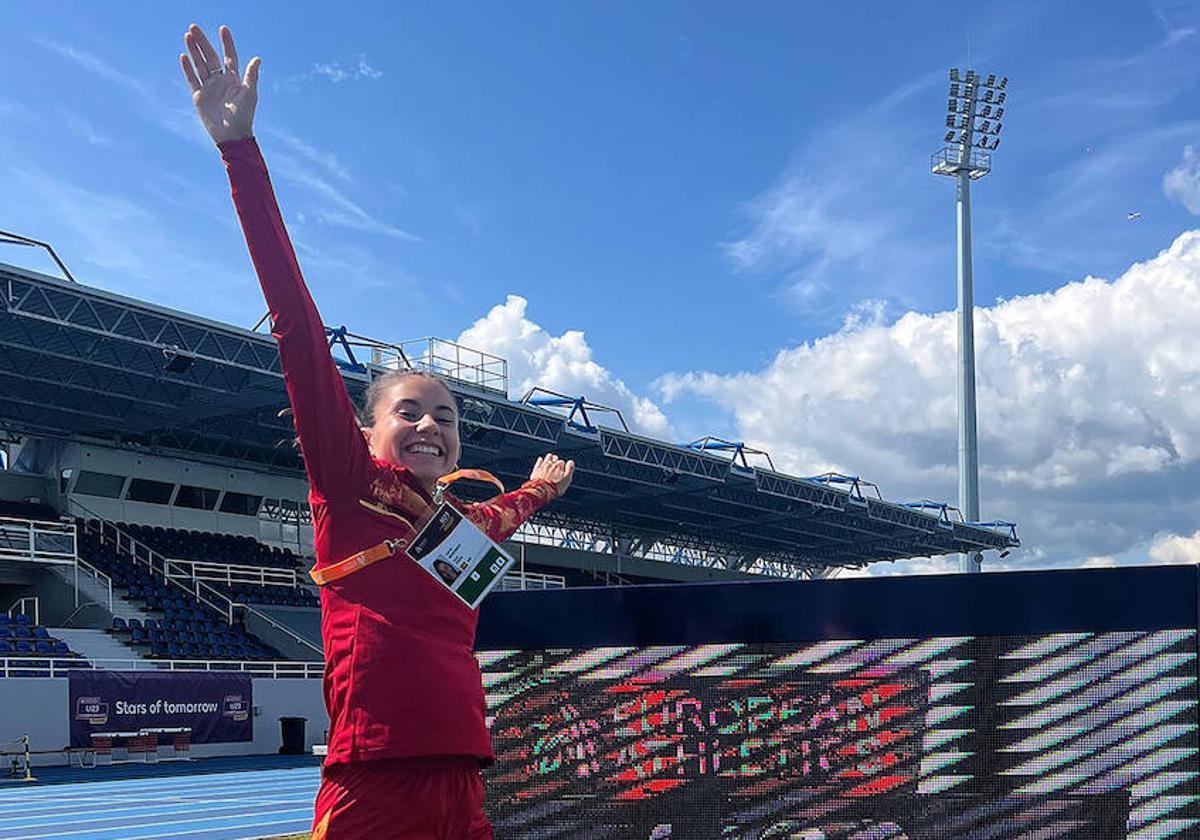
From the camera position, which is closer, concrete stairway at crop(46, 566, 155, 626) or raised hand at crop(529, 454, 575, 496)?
raised hand at crop(529, 454, 575, 496)

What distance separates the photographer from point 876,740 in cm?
344

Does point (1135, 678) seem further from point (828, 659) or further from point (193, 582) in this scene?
point (193, 582)

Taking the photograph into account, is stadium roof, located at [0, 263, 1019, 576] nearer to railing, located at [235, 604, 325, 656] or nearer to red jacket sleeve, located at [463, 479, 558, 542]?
railing, located at [235, 604, 325, 656]

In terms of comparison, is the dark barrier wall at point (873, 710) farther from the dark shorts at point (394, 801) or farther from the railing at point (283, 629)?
the railing at point (283, 629)

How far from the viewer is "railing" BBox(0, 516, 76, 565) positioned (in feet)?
83.1

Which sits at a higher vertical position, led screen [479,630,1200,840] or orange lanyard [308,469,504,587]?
orange lanyard [308,469,504,587]

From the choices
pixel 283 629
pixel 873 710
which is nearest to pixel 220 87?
pixel 873 710

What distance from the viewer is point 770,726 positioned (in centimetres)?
350

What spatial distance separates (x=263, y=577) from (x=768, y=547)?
90.3 ft

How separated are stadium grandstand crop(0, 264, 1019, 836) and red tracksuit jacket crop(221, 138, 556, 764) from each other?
430 inches

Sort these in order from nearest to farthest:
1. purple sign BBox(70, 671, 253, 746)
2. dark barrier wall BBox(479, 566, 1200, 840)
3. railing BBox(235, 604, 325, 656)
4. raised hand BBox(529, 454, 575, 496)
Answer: dark barrier wall BBox(479, 566, 1200, 840) < raised hand BBox(529, 454, 575, 496) < purple sign BBox(70, 671, 253, 746) < railing BBox(235, 604, 325, 656)

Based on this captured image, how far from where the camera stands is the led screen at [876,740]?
3346 mm

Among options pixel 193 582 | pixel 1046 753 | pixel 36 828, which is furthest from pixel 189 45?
pixel 193 582

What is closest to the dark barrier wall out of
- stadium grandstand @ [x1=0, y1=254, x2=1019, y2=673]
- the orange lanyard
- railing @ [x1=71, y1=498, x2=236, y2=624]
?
the orange lanyard
